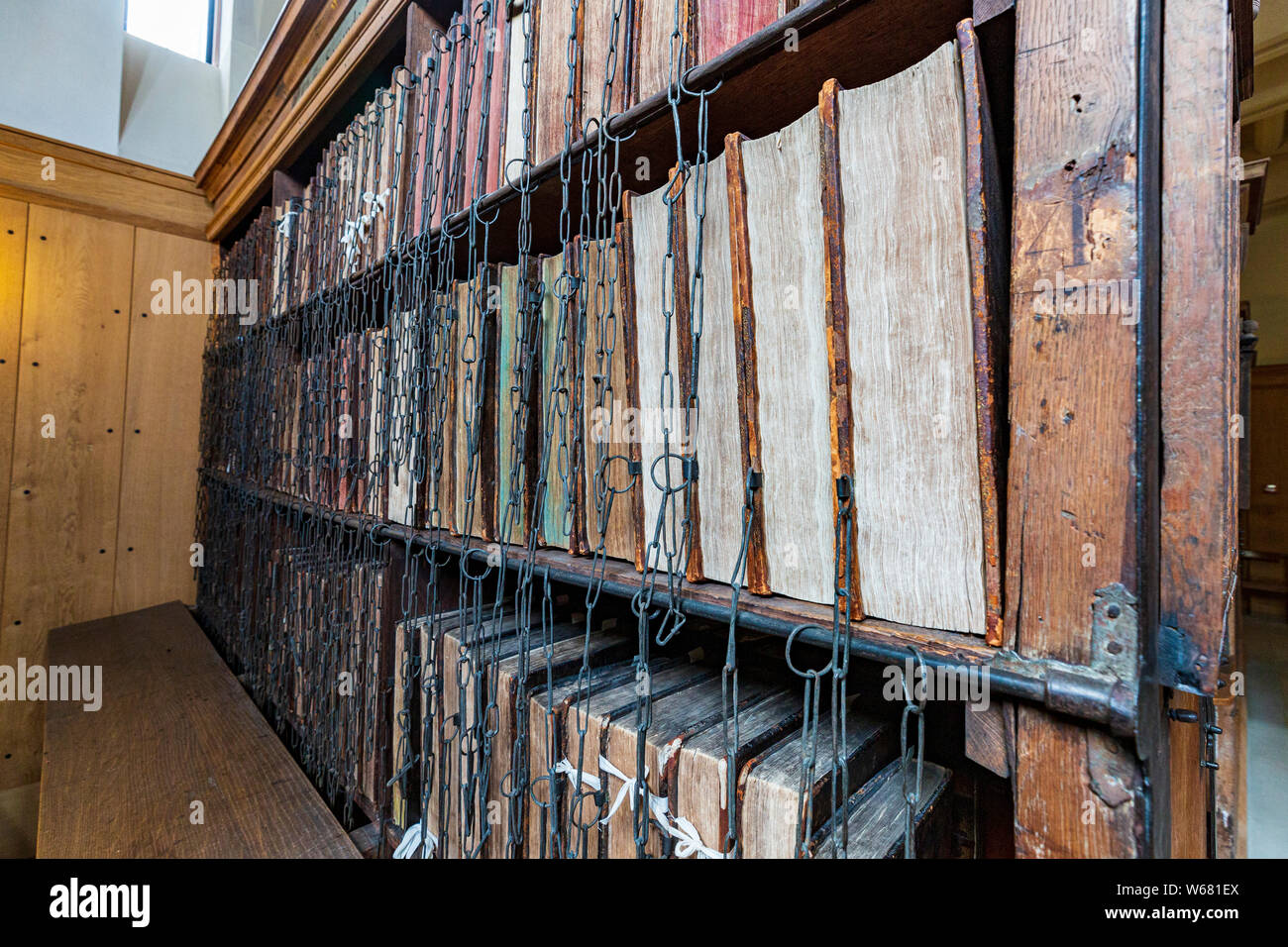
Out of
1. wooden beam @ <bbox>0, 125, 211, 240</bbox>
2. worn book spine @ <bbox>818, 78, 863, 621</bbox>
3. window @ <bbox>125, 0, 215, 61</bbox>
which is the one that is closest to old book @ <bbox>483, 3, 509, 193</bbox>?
worn book spine @ <bbox>818, 78, 863, 621</bbox>

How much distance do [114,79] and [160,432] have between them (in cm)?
128

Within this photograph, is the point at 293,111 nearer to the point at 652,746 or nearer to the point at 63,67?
the point at 63,67

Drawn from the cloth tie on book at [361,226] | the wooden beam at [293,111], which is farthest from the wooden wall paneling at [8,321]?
the cloth tie on book at [361,226]

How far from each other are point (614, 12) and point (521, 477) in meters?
0.52

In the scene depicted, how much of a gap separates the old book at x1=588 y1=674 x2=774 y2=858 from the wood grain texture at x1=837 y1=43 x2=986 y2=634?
20cm

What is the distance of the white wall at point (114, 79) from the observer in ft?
5.94

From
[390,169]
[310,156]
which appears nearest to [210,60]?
[310,156]

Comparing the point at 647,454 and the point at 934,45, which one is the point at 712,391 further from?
the point at 934,45

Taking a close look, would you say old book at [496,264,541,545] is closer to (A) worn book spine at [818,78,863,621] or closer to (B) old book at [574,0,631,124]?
(B) old book at [574,0,631,124]

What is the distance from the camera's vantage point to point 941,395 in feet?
1.20

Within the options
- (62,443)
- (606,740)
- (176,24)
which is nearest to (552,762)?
(606,740)

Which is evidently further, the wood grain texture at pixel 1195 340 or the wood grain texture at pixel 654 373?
the wood grain texture at pixel 654 373

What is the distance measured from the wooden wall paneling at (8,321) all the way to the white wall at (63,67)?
34 cm

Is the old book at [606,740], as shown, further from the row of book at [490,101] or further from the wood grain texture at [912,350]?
the row of book at [490,101]
